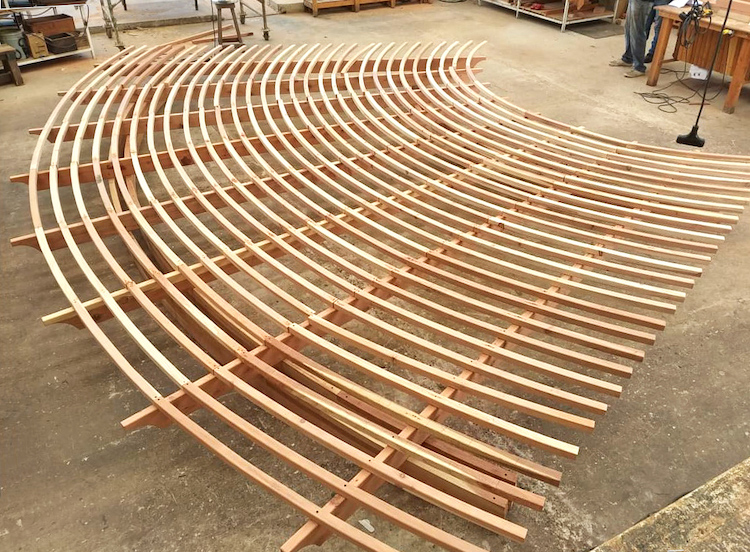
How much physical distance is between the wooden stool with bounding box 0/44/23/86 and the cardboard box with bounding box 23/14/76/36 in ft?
1.75

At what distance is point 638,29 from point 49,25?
6502mm

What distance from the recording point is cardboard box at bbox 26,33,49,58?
582 cm

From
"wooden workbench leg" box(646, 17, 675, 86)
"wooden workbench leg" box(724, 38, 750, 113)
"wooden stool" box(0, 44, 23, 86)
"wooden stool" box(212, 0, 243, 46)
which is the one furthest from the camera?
"wooden stool" box(212, 0, 243, 46)

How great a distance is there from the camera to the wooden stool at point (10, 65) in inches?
214

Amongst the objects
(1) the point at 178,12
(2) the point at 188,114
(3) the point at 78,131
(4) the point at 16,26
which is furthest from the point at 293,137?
(1) the point at 178,12

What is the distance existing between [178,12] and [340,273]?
22.3 ft

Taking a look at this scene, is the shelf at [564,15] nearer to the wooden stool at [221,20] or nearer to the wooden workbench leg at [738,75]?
the wooden workbench leg at [738,75]

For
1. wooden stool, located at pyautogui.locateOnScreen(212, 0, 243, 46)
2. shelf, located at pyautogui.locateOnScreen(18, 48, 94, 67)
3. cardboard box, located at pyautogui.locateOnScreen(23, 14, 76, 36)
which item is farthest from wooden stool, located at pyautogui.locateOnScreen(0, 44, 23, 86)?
wooden stool, located at pyautogui.locateOnScreen(212, 0, 243, 46)

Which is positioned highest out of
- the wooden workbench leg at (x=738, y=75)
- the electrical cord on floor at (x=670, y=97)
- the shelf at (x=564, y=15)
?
the shelf at (x=564, y=15)

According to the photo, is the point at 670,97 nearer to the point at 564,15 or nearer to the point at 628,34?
the point at 628,34

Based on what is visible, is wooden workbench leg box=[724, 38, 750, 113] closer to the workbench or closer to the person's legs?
the workbench

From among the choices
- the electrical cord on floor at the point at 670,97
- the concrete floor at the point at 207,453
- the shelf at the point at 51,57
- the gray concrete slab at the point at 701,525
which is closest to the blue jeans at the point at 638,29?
the electrical cord on floor at the point at 670,97

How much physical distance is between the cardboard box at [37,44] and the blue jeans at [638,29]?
21.0 ft

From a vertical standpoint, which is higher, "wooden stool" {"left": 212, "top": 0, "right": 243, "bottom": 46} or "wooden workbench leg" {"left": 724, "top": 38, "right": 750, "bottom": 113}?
"wooden stool" {"left": 212, "top": 0, "right": 243, "bottom": 46}
